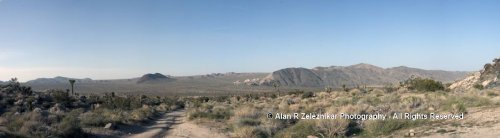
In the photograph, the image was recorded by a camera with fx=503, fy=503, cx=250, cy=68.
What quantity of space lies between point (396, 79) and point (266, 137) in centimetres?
18250

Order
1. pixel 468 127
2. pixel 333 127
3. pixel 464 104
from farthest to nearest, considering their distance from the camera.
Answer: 1. pixel 464 104
2. pixel 333 127
3. pixel 468 127

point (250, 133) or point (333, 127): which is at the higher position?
point (333, 127)

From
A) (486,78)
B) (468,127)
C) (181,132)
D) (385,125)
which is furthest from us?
(486,78)

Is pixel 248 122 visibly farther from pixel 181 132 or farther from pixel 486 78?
pixel 486 78

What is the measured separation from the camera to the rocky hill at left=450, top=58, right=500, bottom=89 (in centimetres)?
4333

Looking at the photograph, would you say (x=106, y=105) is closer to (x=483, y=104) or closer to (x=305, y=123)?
(x=305, y=123)

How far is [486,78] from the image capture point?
1833 inches

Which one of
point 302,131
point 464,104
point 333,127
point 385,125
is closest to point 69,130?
point 302,131

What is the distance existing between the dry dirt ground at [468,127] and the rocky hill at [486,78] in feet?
83.6

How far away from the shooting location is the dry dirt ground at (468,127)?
50.9 feet

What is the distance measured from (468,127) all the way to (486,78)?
32986 millimetres

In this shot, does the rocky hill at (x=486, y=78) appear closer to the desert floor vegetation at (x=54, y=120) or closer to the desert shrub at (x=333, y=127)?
the desert shrub at (x=333, y=127)

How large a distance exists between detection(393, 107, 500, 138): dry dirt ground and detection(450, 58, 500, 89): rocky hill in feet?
83.6

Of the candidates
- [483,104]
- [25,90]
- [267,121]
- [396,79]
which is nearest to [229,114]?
[267,121]
